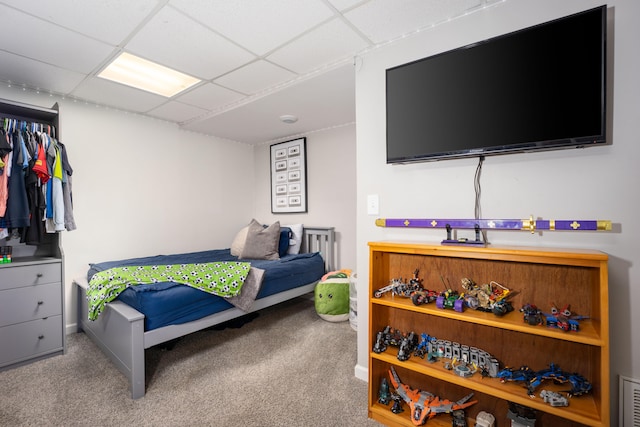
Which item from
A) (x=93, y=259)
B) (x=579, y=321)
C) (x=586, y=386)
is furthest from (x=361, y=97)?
(x=93, y=259)

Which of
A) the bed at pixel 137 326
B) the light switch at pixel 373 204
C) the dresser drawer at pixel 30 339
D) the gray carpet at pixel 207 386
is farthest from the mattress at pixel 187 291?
the light switch at pixel 373 204

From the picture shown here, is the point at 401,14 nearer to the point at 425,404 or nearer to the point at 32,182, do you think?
the point at 425,404

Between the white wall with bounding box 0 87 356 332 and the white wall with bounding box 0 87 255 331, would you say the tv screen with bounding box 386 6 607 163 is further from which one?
the white wall with bounding box 0 87 255 331

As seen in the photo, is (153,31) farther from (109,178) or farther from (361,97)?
(109,178)

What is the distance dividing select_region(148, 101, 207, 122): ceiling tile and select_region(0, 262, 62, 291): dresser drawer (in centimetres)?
175

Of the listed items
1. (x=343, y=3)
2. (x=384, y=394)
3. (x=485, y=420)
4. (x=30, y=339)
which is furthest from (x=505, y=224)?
(x=30, y=339)

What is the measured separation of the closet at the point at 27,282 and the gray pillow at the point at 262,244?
5.18 feet

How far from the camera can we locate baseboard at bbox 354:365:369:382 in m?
1.94

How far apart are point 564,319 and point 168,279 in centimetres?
234

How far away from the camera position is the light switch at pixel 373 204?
75.4 inches

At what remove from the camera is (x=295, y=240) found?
12.0 ft

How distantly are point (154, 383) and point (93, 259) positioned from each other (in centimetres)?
167

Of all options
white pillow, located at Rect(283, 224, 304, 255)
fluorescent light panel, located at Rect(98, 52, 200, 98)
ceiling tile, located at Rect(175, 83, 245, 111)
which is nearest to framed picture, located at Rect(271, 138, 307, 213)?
white pillow, located at Rect(283, 224, 304, 255)

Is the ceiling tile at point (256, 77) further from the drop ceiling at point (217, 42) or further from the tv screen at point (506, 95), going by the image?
the tv screen at point (506, 95)
